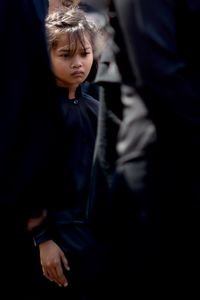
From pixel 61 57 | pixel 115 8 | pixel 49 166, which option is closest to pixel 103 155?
pixel 49 166

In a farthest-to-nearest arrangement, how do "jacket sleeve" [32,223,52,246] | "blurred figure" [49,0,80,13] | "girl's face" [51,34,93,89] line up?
"blurred figure" [49,0,80,13] → "girl's face" [51,34,93,89] → "jacket sleeve" [32,223,52,246]

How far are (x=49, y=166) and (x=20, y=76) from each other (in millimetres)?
258

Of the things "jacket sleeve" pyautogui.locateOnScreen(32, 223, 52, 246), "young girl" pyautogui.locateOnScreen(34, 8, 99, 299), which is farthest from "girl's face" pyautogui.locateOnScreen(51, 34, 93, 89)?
"jacket sleeve" pyautogui.locateOnScreen(32, 223, 52, 246)

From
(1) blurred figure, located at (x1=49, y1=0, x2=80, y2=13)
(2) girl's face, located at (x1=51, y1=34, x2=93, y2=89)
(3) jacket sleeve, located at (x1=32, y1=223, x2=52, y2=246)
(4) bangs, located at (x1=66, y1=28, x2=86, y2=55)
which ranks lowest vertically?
(3) jacket sleeve, located at (x1=32, y1=223, x2=52, y2=246)

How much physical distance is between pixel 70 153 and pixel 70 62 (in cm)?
39

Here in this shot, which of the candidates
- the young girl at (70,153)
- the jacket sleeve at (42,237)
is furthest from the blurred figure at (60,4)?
the jacket sleeve at (42,237)

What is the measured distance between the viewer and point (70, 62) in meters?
2.55

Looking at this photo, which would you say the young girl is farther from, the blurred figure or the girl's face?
the blurred figure

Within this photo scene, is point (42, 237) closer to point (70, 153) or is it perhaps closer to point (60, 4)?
point (70, 153)

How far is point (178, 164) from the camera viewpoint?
5.27ft

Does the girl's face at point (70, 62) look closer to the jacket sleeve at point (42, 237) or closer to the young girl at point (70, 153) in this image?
the young girl at point (70, 153)

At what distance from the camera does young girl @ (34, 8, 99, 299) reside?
230cm

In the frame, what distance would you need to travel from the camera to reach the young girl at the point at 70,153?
2303mm

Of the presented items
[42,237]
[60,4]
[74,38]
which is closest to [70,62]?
[74,38]
